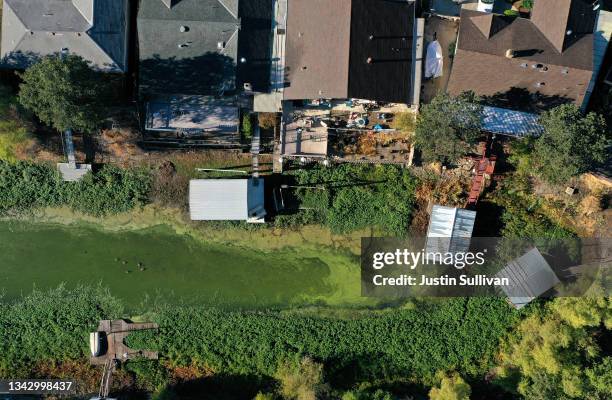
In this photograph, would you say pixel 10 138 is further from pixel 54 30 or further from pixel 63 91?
pixel 54 30

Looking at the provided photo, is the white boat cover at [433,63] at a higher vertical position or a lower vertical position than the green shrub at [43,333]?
higher

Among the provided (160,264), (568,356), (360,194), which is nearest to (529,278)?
(568,356)

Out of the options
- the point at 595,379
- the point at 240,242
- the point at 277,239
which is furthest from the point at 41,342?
the point at 595,379

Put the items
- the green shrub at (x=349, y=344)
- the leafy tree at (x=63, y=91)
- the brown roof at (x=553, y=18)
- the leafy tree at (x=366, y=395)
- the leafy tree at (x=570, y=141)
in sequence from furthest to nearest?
the green shrub at (x=349, y=344), the leafy tree at (x=366, y=395), the brown roof at (x=553, y=18), the leafy tree at (x=570, y=141), the leafy tree at (x=63, y=91)

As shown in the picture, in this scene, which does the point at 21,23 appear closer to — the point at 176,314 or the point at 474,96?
the point at 176,314

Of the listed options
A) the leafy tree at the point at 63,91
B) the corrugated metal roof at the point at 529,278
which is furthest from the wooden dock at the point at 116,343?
the corrugated metal roof at the point at 529,278

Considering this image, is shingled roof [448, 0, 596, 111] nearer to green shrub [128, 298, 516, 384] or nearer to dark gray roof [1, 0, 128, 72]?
green shrub [128, 298, 516, 384]

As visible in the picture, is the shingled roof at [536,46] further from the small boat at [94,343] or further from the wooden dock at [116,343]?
the small boat at [94,343]

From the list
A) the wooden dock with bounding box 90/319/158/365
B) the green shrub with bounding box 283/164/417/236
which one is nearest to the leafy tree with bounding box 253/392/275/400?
the wooden dock with bounding box 90/319/158/365
